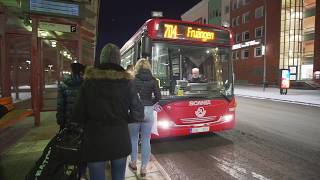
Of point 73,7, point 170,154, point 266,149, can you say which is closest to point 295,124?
point 266,149

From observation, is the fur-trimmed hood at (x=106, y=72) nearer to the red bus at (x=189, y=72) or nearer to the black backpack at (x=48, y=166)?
the black backpack at (x=48, y=166)

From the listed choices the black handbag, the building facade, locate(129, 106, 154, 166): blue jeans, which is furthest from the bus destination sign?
the building facade

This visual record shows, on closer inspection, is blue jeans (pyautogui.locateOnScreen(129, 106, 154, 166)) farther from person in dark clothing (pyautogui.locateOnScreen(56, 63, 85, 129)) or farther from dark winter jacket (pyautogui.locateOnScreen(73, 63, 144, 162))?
dark winter jacket (pyautogui.locateOnScreen(73, 63, 144, 162))

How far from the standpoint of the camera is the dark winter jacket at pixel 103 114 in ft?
8.01

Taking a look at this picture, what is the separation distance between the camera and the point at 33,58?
8.20m

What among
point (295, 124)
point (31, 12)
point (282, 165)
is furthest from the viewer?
point (295, 124)

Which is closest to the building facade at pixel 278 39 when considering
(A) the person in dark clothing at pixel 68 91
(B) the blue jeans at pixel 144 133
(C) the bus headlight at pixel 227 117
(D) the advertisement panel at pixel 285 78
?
(D) the advertisement panel at pixel 285 78

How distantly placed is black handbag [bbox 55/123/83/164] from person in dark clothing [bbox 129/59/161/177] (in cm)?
127

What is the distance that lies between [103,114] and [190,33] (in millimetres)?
4895

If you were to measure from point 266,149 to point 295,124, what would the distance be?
156 inches

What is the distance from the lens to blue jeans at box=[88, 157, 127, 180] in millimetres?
2573

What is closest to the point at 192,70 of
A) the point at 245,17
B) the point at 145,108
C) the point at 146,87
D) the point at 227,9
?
the point at 146,87

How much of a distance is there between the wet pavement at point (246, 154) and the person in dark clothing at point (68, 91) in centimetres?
213

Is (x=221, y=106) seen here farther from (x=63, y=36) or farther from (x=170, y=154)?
(x=63, y=36)
